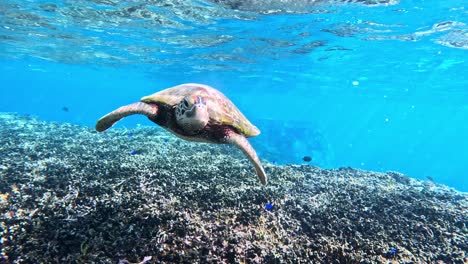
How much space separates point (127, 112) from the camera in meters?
4.98

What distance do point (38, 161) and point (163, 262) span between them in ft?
19.5

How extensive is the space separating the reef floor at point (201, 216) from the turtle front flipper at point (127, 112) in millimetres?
1371

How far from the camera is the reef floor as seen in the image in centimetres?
376

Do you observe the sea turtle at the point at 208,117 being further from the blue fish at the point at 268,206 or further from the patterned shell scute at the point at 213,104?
the blue fish at the point at 268,206

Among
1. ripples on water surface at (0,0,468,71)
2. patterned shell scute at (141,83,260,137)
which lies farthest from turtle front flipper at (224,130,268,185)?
ripples on water surface at (0,0,468,71)

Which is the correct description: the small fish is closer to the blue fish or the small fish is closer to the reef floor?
the reef floor

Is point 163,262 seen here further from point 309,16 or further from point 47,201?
point 309,16

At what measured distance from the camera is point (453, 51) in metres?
16.3

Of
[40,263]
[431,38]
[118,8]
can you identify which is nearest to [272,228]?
[40,263]

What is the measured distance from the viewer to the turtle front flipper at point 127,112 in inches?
197

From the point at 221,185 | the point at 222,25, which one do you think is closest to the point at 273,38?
the point at 222,25

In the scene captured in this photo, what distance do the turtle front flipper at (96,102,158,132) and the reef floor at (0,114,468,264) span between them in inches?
54.0

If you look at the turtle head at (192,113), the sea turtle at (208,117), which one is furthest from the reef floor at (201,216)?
the turtle head at (192,113)

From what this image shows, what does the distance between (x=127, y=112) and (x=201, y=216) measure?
8.40ft
